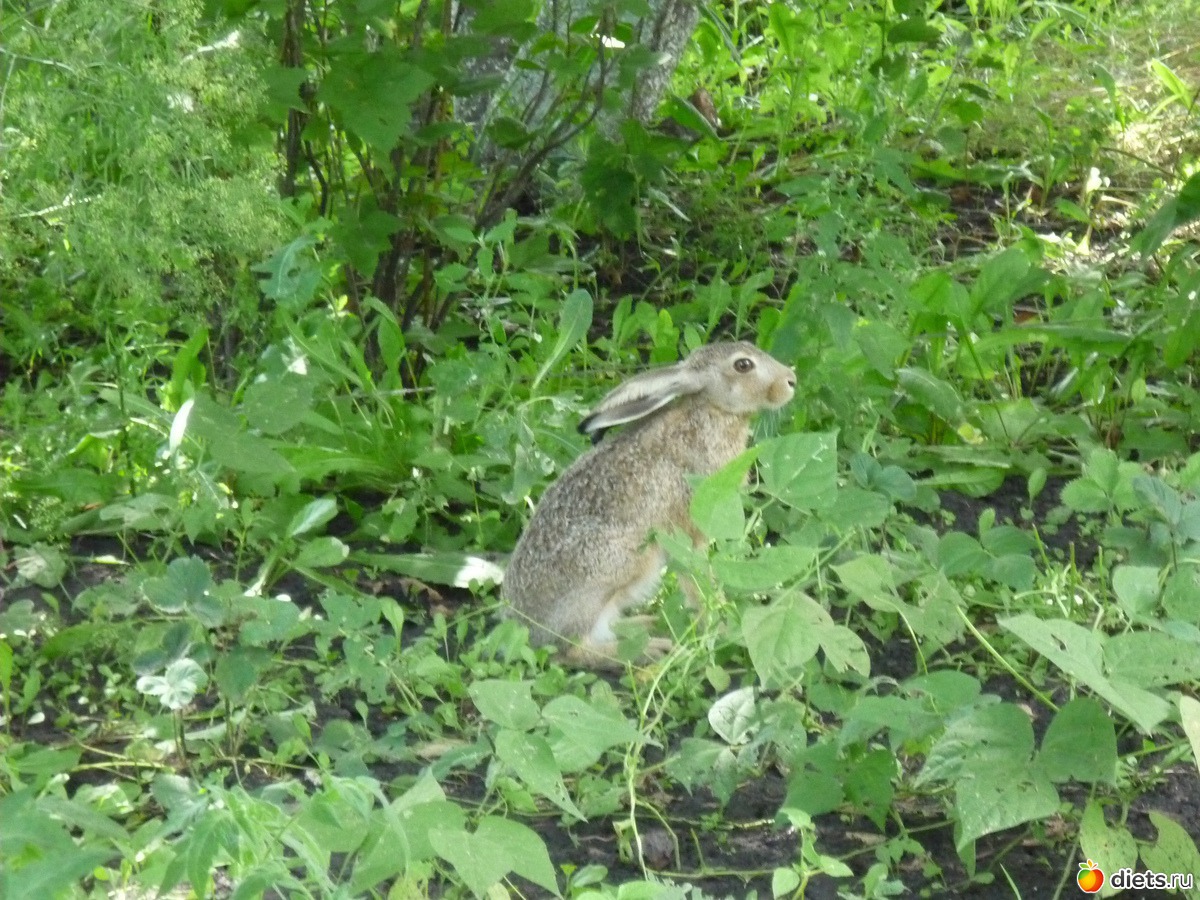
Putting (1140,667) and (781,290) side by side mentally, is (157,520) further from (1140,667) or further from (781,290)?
(781,290)

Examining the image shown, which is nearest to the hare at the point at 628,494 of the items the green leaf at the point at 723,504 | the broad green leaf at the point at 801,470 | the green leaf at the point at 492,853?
the broad green leaf at the point at 801,470

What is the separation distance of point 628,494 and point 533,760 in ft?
4.92

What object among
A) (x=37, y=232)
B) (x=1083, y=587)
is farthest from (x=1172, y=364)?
(x=37, y=232)

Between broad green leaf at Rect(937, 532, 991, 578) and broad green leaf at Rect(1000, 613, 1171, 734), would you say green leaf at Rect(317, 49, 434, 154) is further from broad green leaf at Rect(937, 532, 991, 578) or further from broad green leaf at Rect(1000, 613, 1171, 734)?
broad green leaf at Rect(1000, 613, 1171, 734)

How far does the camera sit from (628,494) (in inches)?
155

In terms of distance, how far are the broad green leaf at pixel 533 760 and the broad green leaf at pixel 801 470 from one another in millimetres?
777

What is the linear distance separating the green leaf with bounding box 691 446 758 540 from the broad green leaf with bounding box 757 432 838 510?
16 centimetres

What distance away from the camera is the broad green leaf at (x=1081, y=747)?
2.58m

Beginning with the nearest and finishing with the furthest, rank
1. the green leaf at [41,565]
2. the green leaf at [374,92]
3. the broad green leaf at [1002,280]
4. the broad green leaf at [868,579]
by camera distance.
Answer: the broad green leaf at [868,579], the green leaf at [41,565], the green leaf at [374,92], the broad green leaf at [1002,280]

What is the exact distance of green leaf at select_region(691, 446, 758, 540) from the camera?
281 cm

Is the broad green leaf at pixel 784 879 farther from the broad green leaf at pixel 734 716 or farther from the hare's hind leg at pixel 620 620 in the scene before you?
the hare's hind leg at pixel 620 620

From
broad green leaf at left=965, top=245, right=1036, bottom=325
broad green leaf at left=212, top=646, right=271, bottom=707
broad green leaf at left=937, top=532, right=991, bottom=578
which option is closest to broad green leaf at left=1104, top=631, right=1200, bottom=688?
broad green leaf at left=937, top=532, right=991, bottom=578

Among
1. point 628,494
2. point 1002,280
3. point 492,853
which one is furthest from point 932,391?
point 492,853

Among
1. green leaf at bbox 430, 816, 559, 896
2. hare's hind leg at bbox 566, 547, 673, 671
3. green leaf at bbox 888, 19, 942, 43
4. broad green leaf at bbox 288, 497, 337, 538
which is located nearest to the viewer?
green leaf at bbox 430, 816, 559, 896
